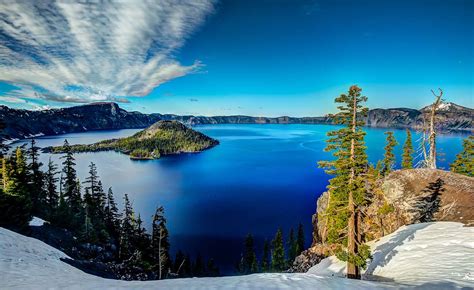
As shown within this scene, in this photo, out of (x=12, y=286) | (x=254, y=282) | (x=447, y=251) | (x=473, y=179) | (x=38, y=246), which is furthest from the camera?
(x=473, y=179)

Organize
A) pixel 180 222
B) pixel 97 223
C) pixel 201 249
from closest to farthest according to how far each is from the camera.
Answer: pixel 97 223 < pixel 201 249 < pixel 180 222

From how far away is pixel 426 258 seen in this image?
501 inches

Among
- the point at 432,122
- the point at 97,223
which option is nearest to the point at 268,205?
the point at 97,223

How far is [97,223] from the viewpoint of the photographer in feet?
145

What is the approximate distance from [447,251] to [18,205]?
1395 inches

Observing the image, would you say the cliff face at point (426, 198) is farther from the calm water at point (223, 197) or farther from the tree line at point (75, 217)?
the tree line at point (75, 217)

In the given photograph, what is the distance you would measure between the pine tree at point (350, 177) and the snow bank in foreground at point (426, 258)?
5.76 ft

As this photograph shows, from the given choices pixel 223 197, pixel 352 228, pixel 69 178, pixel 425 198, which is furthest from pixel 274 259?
pixel 223 197

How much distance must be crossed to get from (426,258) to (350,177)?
5.47 metres

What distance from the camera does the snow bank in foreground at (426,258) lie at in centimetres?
963

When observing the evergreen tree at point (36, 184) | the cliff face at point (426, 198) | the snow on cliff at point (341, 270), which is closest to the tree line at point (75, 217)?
the evergreen tree at point (36, 184)

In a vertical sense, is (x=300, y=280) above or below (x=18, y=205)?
above

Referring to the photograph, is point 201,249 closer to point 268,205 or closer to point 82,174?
point 268,205

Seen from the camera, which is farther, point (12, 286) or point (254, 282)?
point (12, 286)
